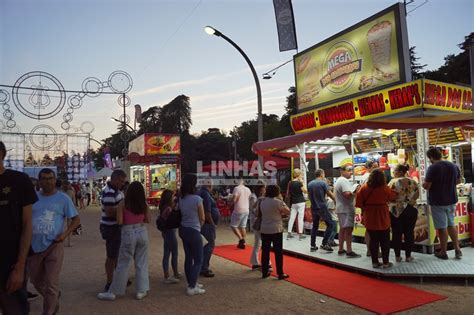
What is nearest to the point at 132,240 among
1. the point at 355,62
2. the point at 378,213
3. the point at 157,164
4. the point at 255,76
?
the point at 378,213

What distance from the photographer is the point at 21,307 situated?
2865mm

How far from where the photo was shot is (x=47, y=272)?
417 cm

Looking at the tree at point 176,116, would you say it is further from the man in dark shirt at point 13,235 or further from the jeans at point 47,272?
the man in dark shirt at point 13,235

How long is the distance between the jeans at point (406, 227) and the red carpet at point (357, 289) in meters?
0.99

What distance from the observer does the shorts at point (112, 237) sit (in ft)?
18.7

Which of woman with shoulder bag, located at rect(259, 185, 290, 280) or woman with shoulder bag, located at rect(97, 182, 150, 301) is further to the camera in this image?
woman with shoulder bag, located at rect(259, 185, 290, 280)

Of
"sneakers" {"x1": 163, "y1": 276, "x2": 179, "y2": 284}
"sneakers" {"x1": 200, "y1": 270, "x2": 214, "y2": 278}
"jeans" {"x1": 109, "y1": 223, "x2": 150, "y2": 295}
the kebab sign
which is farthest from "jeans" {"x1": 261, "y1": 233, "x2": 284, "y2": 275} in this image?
the kebab sign

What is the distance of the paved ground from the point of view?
4.92 metres

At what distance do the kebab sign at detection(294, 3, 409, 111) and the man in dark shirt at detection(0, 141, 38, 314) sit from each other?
928 cm

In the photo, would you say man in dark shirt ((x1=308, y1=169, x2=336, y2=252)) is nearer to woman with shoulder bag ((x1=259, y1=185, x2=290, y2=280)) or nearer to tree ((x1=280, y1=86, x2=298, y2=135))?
woman with shoulder bag ((x1=259, y1=185, x2=290, y2=280))

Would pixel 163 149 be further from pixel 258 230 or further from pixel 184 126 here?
pixel 184 126

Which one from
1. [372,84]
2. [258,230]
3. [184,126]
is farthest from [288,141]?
[184,126]

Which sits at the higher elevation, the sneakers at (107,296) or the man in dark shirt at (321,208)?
the man in dark shirt at (321,208)

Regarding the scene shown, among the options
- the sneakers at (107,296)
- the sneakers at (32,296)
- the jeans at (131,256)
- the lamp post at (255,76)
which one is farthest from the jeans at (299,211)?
the sneakers at (32,296)
